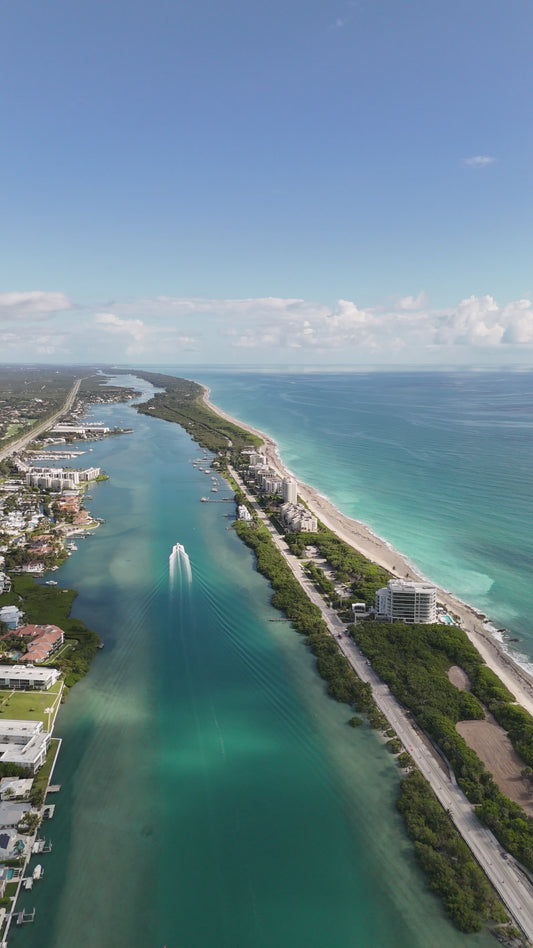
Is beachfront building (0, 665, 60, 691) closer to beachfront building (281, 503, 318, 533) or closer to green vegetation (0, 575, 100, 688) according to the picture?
green vegetation (0, 575, 100, 688)

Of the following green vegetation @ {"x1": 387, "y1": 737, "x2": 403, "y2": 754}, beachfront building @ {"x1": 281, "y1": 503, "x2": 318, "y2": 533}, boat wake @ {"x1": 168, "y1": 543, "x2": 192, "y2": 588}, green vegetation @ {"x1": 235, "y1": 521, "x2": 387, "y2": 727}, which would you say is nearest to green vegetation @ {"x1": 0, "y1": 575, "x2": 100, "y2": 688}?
boat wake @ {"x1": 168, "y1": 543, "x2": 192, "y2": 588}

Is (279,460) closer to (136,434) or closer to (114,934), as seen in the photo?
(136,434)

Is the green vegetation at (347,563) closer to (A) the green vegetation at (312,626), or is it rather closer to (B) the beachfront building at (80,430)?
(A) the green vegetation at (312,626)

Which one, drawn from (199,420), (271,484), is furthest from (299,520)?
(199,420)

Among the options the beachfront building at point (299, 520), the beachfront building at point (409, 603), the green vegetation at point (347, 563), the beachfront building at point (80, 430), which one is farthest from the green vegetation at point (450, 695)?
the beachfront building at point (80, 430)

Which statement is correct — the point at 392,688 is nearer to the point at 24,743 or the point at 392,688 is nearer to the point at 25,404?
the point at 24,743

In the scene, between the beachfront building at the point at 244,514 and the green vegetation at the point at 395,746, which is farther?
the beachfront building at the point at 244,514

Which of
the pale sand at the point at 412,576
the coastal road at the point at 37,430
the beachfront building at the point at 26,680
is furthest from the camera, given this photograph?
the coastal road at the point at 37,430
